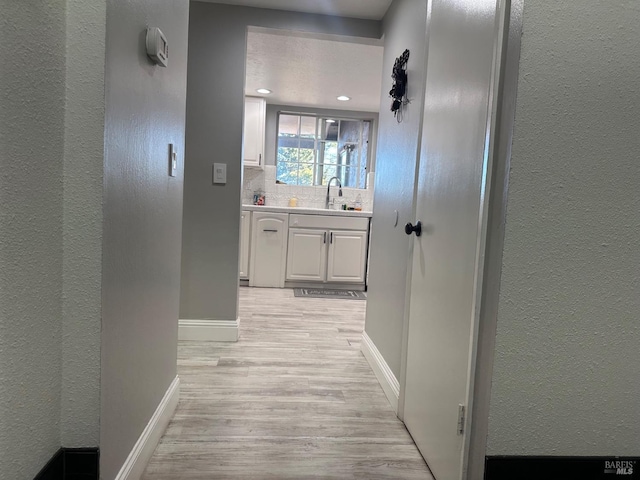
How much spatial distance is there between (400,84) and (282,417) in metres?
1.65

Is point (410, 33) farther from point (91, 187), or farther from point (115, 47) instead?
point (91, 187)

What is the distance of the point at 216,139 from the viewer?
2.63 meters

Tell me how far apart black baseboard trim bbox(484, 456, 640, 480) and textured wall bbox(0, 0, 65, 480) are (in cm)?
117

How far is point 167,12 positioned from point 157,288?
0.97 m

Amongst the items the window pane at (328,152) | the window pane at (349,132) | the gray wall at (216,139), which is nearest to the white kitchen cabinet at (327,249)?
the window pane at (328,152)

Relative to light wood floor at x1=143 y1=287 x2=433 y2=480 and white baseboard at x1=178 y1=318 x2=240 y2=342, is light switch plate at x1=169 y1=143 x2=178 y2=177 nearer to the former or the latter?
light wood floor at x1=143 y1=287 x2=433 y2=480

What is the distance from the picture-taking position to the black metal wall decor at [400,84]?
203cm

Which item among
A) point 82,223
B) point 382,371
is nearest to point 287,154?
point 382,371

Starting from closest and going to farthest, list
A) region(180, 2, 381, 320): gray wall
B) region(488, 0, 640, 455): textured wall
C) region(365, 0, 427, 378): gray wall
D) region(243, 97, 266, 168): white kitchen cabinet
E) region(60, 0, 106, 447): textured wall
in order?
region(60, 0, 106, 447): textured wall < region(488, 0, 640, 455): textured wall < region(365, 0, 427, 378): gray wall < region(180, 2, 381, 320): gray wall < region(243, 97, 266, 168): white kitchen cabinet

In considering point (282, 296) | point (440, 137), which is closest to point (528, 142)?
point (440, 137)

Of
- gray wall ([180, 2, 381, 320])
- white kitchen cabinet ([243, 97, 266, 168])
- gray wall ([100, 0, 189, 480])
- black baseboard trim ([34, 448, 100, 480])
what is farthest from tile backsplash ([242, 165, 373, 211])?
black baseboard trim ([34, 448, 100, 480])

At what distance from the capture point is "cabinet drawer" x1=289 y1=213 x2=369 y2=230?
4406 millimetres

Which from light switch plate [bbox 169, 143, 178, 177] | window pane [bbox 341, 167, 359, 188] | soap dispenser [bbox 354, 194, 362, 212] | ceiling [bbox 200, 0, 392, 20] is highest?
ceiling [bbox 200, 0, 392, 20]

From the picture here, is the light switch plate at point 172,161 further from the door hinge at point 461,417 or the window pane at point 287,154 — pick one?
the window pane at point 287,154
